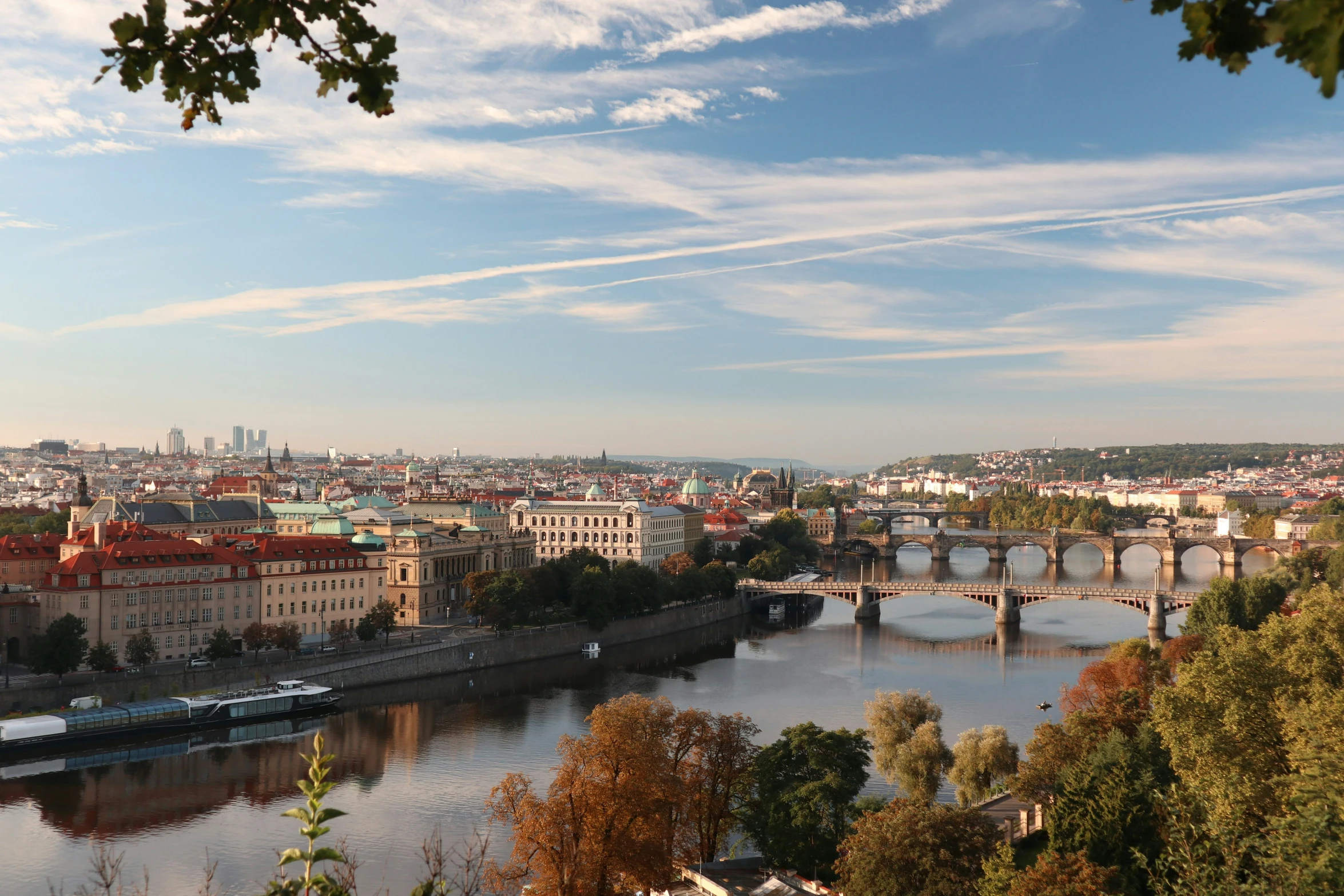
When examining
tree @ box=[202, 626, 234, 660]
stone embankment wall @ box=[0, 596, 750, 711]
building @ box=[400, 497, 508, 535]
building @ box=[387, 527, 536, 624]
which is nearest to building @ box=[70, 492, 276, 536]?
building @ box=[400, 497, 508, 535]

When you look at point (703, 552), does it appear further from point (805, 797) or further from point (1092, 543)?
point (805, 797)

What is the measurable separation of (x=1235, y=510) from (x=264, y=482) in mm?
90381

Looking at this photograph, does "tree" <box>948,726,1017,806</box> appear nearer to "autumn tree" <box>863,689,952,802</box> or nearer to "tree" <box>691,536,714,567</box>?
"autumn tree" <box>863,689,952,802</box>

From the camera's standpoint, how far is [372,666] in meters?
38.3

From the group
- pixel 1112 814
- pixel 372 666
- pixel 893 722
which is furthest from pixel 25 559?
pixel 1112 814

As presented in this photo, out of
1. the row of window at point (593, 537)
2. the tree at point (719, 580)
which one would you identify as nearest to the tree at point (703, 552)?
→ the row of window at point (593, 537)

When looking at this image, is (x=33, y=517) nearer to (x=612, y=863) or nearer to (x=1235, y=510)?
(x=612, y=863)

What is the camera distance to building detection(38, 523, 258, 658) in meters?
36.0

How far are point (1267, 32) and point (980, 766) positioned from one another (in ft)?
76.7

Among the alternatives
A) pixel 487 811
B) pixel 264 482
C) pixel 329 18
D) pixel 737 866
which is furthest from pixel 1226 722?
pixel 264 482

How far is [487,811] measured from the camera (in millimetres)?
25656

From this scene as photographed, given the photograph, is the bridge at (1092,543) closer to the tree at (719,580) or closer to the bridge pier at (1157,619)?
the bridge pier at (1157,619)

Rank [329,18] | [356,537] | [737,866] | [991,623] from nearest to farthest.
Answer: [329,18]
[737,866]
[356,537]
[991,623]

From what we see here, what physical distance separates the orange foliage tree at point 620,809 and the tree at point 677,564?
36328mm
